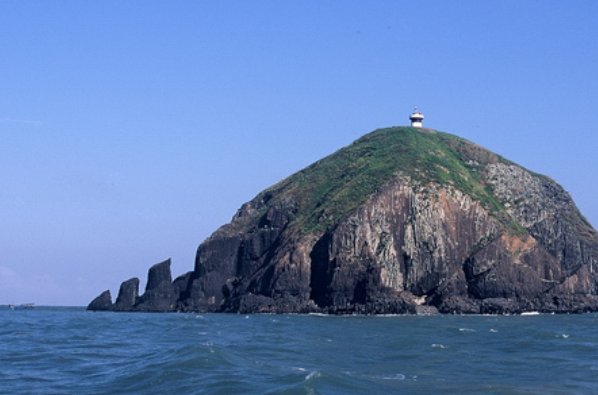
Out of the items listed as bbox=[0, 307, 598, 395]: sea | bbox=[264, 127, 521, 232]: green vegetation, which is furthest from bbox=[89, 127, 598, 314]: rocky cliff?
bbox=[0, 307, 598, 395]: sea

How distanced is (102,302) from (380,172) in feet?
219

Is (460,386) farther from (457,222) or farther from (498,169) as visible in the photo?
(498,169)

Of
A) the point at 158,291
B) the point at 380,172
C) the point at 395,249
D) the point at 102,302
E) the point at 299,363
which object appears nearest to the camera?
the point at 299,363

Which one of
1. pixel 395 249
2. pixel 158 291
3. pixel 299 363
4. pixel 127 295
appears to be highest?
pixel 395 249

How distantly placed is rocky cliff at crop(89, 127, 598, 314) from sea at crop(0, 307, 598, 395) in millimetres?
58159

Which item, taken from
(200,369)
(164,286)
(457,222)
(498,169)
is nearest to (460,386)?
(200,369)

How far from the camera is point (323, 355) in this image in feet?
167

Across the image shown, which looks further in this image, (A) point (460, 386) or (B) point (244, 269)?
(B) point (244, 269)

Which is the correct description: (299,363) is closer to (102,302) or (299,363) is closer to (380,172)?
(380,172)

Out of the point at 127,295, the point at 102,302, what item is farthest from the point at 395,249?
the point at 102,302

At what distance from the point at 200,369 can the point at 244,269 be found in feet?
355

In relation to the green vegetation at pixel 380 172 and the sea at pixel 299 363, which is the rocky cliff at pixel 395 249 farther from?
the sea at pixel 299 363

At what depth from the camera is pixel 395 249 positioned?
13425 centimetres

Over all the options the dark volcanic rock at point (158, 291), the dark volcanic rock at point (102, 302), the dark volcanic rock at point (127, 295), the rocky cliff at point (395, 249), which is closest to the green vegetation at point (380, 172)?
the rocky cliff at point (395, 249)
